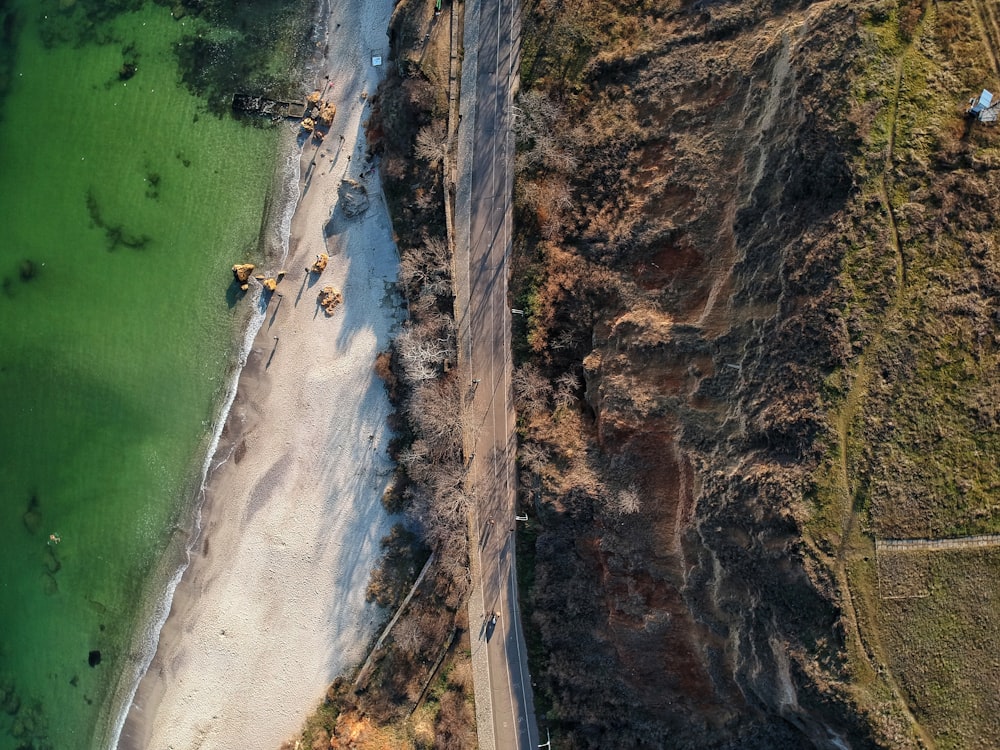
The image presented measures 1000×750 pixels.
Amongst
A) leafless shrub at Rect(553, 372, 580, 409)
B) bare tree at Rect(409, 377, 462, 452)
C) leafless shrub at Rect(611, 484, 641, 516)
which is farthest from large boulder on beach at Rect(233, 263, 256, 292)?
leafless shrub at Rect(611, 484, 641, 516)

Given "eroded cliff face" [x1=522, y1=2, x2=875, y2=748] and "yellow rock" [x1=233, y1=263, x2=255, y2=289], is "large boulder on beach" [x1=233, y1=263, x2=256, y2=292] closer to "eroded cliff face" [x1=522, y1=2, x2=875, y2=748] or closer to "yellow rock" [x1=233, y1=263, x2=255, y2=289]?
"yellow rock" [x1=233, y1=263, x2=255, y2=289]

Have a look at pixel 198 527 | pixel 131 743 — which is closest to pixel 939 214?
pixel 198 527

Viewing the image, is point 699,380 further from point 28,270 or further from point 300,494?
point 28,270

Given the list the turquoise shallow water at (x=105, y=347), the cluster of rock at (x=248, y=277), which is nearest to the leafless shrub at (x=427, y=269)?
the cluster of rock at (x=248, y=277)

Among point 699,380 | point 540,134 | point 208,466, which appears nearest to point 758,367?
point 699,380

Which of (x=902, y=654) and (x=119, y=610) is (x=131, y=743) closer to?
(x=119, y=610)

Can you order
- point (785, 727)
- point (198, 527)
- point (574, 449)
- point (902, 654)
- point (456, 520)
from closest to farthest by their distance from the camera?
point (902, 654) → point (785, 727) → point (574, 449) → point (456, 520) → point (198, 527)
